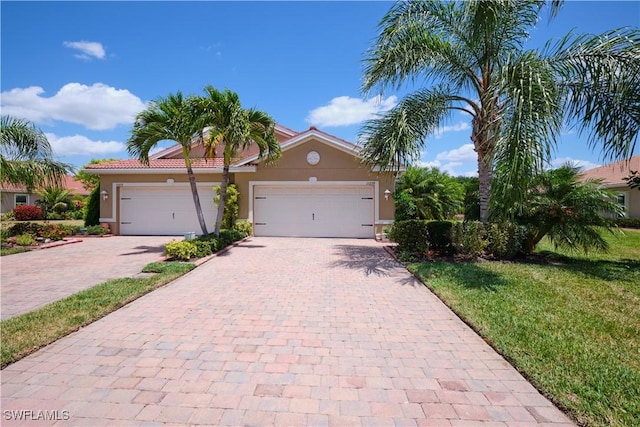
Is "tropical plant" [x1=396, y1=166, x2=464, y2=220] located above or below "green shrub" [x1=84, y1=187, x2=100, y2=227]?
above

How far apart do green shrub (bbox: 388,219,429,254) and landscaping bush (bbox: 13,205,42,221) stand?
29463 mm

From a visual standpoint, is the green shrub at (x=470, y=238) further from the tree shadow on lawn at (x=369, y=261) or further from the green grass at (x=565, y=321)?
the tree shadow on lawn at (x=369, y=261)

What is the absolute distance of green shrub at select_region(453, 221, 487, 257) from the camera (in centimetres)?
877

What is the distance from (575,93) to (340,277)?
709 cm

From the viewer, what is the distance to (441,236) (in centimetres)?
970

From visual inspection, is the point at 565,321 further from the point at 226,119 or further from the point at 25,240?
the point at 25,240

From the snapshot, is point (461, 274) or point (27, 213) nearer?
point (461, 274)

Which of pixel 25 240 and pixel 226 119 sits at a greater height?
pixel 226 119

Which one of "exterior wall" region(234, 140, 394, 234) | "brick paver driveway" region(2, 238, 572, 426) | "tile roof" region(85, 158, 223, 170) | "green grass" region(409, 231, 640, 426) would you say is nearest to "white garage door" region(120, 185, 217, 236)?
"tile roof" region(85, 158, 223, 170)

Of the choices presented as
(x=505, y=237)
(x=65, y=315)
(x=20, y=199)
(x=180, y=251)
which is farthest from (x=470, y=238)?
(x=20, y=199)

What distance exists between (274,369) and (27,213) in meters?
31.1

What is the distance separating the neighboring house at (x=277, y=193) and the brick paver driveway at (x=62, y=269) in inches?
116

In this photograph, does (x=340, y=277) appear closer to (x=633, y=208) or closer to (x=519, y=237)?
(x=519, y=237)

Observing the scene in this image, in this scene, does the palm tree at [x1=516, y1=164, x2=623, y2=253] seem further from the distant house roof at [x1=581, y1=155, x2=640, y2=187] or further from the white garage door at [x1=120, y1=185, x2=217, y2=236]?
the distant house roof at [x1=581, y1=155, x2=640, y2=187]
